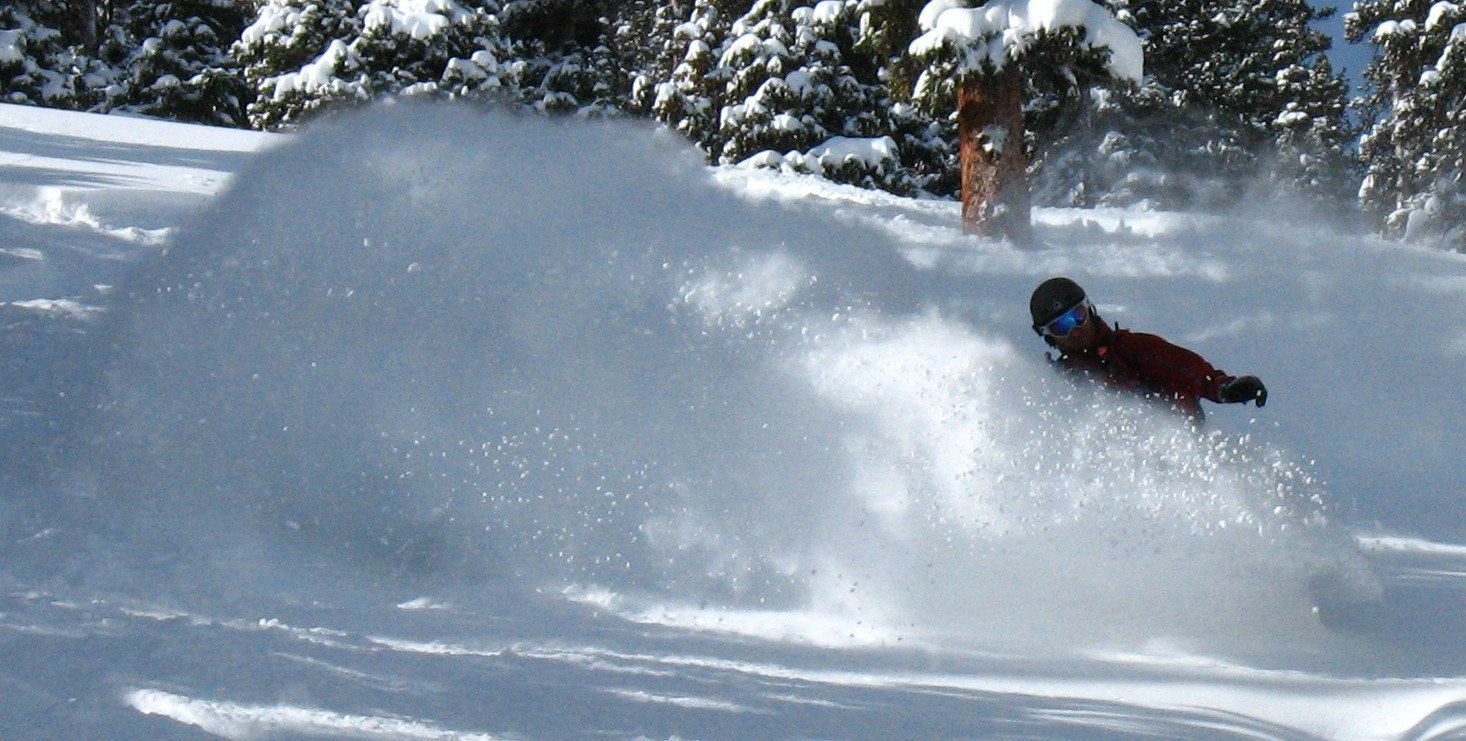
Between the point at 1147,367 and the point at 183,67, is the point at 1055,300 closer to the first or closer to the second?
the point at 1147,367

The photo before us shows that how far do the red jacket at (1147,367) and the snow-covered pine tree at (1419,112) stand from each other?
19033mm

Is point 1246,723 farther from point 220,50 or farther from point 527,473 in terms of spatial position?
point 220,50

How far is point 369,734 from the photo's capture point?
10.3 ft

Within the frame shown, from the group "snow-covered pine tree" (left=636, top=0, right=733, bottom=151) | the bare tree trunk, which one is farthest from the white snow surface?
"snow-covered pine tree" (left=636, top=0, right=733, bottom=151)

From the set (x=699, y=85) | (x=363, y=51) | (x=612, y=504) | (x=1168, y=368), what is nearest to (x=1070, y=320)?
(x=1168, y=368)

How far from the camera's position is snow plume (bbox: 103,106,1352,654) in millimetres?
4852

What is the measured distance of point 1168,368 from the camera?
5.37 metres

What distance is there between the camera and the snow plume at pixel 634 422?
4.85 meters

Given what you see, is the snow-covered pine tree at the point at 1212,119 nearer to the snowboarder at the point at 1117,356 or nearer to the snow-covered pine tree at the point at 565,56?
the snow-covered pine tree at the point at 565,56

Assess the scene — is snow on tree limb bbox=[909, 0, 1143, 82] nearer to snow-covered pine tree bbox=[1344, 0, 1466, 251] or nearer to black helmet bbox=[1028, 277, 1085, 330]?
black helmet bbox=[1028, 277, 1085, 330]

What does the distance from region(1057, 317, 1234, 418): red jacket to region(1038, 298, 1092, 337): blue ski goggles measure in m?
0.15

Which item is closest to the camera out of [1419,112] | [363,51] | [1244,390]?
[1244,390]

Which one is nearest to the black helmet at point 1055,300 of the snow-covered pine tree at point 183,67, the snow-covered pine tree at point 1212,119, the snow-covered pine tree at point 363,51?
the snow-covered pine tree at point 363,51

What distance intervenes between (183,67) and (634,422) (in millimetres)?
25103
